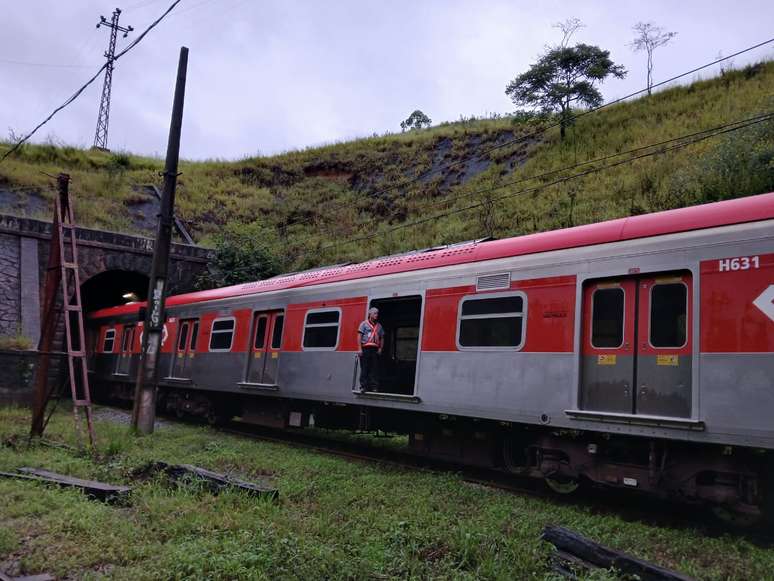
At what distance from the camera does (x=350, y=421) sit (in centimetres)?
1181

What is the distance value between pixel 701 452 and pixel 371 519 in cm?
346

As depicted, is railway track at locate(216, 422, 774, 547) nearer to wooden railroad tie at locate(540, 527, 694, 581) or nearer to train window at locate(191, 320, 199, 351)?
wooden railroad tie at locate(540, 527, 694, 581)

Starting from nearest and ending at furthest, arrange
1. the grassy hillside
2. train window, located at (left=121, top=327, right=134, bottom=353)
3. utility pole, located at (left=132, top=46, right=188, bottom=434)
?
utility pole, located at (left=132, top=46, right=188, bottom=434), the grassy hillside, train window, located at (left=121, top=327, right=134, bottom=353)

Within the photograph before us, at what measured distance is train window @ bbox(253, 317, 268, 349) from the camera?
44.4ft

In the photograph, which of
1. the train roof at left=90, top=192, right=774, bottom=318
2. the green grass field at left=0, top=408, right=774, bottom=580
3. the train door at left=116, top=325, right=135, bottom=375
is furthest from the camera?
the train door at left=116, top=325, right=135, bottom=375

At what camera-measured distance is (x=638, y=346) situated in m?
7.08

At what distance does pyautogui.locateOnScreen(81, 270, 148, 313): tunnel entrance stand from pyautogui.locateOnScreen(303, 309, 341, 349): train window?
53.6 ft

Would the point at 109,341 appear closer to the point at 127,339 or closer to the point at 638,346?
the point at 127,339

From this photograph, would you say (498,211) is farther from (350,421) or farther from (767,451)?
(767,451)

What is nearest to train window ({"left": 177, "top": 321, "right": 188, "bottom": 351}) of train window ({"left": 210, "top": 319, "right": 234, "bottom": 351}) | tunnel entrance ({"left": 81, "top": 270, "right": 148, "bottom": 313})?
train window ({"left": 210, "top": 319, "right": 234, "bottom": 351})

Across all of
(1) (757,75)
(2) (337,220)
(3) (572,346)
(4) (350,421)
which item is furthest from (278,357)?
(1) (757,75)

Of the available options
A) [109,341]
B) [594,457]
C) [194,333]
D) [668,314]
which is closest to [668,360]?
[668,314]

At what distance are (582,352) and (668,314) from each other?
1082 mm

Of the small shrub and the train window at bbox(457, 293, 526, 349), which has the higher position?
the train window at bbox(457, 293, 526, 349)
